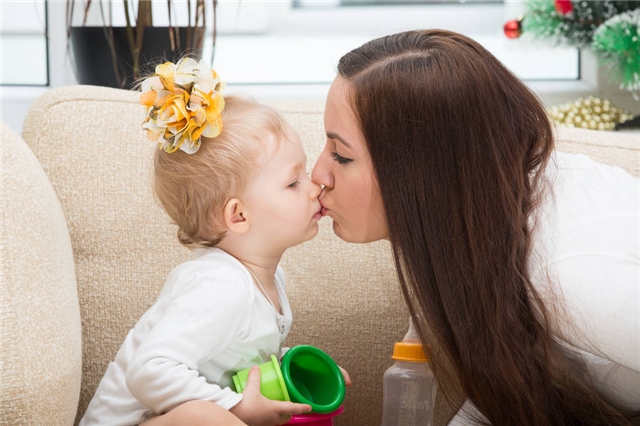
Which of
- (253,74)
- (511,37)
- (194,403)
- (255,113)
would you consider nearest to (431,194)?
(255,113)

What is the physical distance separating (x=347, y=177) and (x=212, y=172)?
8.8 inches

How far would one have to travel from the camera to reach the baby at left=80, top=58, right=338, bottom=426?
3.82 feet

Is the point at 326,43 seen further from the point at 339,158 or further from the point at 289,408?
the point at 289,408

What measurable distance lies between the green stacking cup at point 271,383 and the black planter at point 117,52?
101 cm

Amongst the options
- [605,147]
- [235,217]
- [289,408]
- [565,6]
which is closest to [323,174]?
[235,217]

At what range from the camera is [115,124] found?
1588mm

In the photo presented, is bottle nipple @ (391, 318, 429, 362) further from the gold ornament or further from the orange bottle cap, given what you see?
the gold ornament

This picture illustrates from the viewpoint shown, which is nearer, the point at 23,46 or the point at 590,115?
the point at 590,115

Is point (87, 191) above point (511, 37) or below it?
below

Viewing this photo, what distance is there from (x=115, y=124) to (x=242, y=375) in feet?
2.06

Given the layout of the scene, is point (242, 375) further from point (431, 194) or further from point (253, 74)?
point (253, 74)

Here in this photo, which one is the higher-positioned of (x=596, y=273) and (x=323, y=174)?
(x=323, y=174)

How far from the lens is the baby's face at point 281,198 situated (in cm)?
134

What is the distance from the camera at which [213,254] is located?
1.33 meters
